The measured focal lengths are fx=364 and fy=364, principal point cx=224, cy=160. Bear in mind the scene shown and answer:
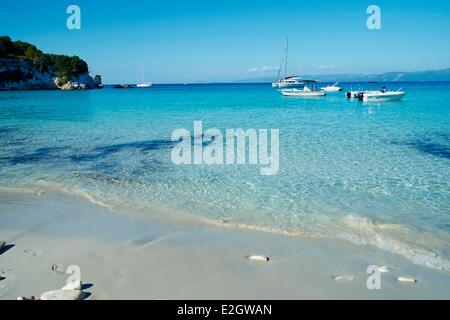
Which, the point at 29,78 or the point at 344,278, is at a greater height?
the point at 29,78

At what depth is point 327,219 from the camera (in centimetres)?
878

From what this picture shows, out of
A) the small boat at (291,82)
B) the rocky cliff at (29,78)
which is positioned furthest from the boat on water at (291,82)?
the rocky cliff at (29,78)

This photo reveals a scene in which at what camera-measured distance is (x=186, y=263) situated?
6.39m

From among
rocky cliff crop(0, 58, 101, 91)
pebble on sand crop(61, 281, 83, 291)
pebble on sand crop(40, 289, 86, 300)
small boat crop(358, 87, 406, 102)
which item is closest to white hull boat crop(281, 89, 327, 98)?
small boat crop(358, 87, 406, 102)

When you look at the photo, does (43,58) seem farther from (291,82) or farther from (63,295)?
(63,295)

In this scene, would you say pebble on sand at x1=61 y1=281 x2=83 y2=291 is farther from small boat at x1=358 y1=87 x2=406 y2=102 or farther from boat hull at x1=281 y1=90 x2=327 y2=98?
boat hull at x1=281 y1=90 x2=327 y2=98

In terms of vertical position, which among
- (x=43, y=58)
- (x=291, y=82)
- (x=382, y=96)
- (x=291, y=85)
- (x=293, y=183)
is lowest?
(x=293, y=183)

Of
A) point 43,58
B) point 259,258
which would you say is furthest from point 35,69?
point 259,258

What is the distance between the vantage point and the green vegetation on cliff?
11125cm

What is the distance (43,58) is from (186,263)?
12890cm

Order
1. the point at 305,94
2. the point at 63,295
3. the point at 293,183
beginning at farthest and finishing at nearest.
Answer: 1. the point at 305,94
2. the point at 293,183
3. the point at 63,295

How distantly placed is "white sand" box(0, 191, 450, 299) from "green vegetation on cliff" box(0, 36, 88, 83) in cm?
11642
